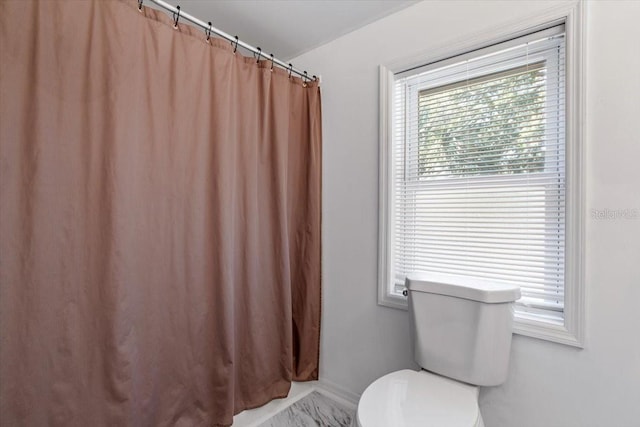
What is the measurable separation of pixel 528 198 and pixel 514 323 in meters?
0.53

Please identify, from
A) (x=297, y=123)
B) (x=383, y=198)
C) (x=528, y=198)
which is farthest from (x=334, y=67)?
(x=528, y=198)

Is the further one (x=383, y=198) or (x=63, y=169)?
(x=383, y=198)

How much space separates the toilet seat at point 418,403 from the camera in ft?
3.20

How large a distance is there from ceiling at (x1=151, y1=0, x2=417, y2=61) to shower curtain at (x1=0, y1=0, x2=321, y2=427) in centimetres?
26

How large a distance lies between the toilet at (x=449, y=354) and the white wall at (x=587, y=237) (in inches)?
7.5

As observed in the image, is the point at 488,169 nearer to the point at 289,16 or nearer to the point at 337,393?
the point at 289,16

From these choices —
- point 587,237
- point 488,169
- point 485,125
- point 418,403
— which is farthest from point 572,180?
point 418,403

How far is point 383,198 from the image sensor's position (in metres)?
1.67

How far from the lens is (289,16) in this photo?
1664mm

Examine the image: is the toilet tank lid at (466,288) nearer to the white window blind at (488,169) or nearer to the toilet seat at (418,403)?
the white window blind at (488,169)

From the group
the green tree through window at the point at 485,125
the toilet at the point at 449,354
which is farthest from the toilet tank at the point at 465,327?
the green tree through window at the point at 485,125

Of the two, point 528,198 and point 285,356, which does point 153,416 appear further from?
point 528,198

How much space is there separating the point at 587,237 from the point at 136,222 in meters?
1.73

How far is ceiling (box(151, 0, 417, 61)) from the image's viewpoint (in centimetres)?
156
